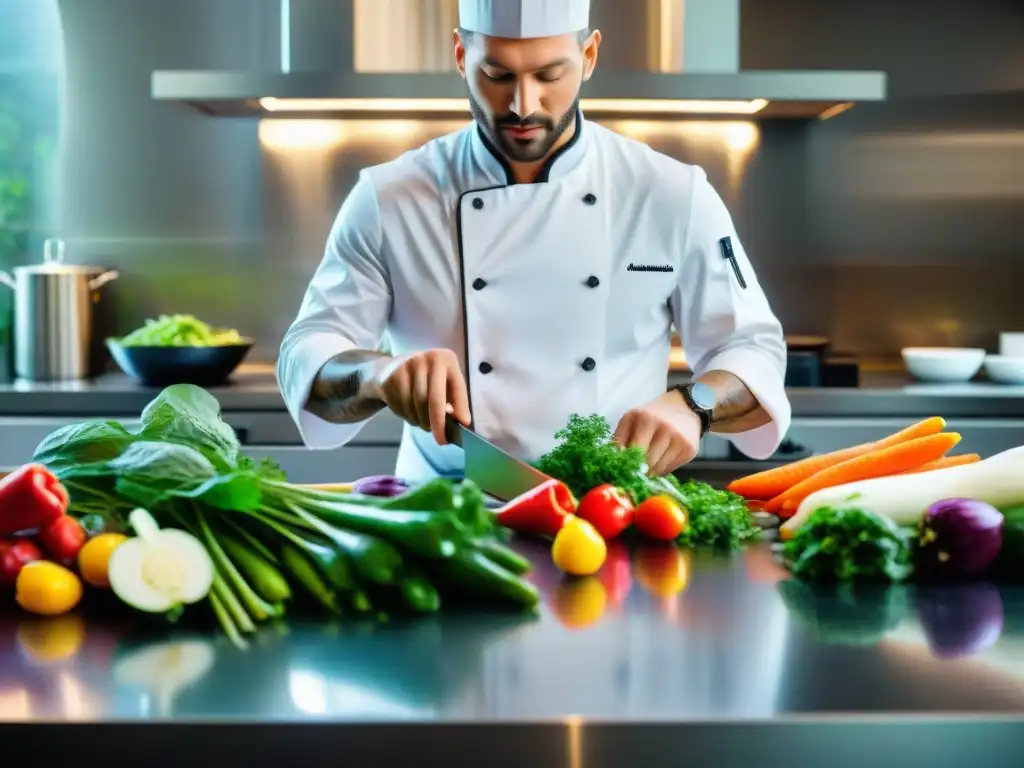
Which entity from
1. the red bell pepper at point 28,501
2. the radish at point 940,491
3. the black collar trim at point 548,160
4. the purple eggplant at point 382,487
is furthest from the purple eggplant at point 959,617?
the black collar trim at point 548,160

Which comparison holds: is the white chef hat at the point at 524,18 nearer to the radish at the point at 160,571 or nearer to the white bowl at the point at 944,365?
the radish at the point at 160,571

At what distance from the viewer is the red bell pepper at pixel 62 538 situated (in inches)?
53.6

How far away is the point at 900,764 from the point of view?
101 cm

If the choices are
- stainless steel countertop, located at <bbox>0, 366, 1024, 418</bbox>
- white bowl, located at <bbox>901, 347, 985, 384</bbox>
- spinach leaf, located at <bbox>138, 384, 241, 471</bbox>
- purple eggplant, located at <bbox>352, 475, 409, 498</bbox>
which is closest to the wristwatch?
purple eggplant, located at <bbox>352, 475, 409, 498</bbox>

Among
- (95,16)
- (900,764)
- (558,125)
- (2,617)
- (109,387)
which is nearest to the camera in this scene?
(900,764)

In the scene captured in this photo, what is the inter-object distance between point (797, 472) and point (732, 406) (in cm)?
37

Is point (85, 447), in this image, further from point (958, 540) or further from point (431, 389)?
point (958, 540)

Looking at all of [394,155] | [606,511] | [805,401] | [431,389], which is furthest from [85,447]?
[394,155]

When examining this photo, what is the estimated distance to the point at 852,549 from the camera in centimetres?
145

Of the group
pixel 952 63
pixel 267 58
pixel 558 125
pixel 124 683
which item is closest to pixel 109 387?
pixel 267 58

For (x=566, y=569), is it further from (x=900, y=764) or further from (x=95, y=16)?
(x=95, y=16)

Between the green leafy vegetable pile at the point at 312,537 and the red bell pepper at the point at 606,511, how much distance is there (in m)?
0.35

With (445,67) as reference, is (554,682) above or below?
below

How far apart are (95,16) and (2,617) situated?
3248 mm
